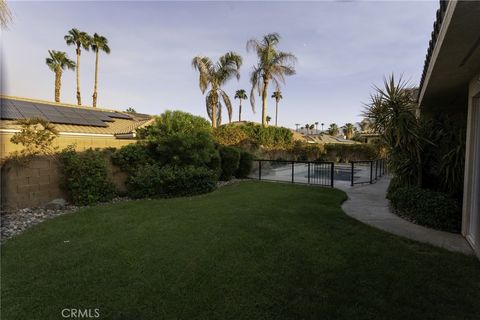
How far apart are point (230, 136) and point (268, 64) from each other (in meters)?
6.29

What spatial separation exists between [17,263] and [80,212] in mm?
2598

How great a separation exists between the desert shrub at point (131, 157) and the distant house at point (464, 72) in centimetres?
759

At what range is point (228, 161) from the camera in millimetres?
10453

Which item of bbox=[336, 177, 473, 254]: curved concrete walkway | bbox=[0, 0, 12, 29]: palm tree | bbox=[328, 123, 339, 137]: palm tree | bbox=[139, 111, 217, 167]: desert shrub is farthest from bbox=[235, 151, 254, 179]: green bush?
bbox=[328, 123, 339, 137]: palm tree

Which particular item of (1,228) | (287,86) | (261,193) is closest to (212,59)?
(287,86)

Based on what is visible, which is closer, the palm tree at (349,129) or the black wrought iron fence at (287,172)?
the black wrought iron fence at (287,172)

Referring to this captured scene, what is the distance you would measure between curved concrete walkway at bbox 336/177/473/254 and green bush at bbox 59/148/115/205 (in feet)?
21.5

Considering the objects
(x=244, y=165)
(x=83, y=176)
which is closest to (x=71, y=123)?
→ (x=83, y=176)

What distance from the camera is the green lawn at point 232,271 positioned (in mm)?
2248

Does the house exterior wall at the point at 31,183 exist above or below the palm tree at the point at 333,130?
below

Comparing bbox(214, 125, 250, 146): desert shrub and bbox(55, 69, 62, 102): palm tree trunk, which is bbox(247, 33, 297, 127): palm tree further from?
bbox(55, 69, 62, 102): palm tree trunk

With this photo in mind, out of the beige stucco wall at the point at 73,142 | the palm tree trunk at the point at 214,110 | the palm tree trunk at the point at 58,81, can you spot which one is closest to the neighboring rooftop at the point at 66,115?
the beige stucco wall at the point at 73,142

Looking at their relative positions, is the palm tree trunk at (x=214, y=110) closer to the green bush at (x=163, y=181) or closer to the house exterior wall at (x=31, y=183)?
the green bush at (x=163, y=181)

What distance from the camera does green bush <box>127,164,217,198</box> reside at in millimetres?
7285
